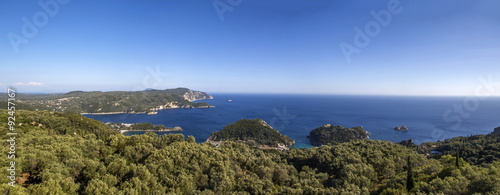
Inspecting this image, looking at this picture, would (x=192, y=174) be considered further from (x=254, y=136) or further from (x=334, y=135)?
(x=334, y=135)

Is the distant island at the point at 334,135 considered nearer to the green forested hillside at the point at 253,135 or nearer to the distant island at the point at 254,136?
the distant island at the point at 254,136

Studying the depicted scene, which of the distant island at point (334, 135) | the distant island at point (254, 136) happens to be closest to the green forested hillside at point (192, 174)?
the distant island at point (254, 136)

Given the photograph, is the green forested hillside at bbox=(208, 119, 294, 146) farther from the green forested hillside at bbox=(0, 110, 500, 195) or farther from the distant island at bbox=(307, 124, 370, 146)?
the green forested hillside at bbox=(0, 110, 500, 195)

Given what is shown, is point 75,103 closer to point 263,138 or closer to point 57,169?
point 263,138

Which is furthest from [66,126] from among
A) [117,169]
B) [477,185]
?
[477,185]

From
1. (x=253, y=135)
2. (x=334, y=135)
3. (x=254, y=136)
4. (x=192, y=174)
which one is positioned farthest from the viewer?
(x=253, y=135)

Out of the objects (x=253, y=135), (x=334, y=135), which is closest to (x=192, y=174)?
(x=253, y=135)

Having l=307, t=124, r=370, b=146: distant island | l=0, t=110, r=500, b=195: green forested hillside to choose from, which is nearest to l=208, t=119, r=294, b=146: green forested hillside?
l=307, t=124, r=370, b=146: distant island
